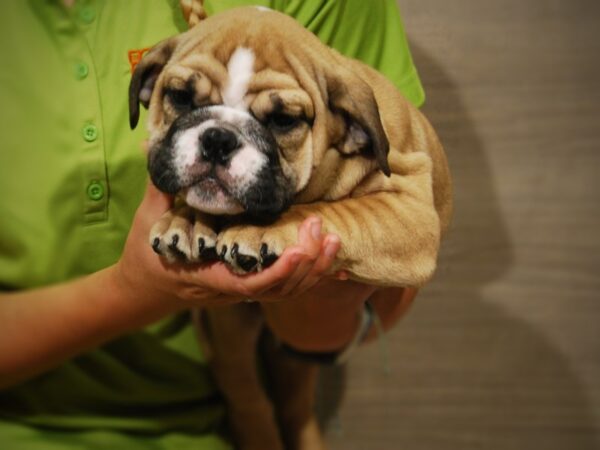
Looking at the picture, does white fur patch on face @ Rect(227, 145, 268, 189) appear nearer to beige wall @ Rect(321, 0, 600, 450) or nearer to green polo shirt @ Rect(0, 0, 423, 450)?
green polo shirt @ Rect(0, 0, 423, 450)

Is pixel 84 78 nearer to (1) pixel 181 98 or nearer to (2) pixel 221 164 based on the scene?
(1) pixel 181 98

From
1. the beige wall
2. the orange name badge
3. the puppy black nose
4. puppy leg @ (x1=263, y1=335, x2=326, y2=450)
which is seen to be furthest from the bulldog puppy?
puppy leg @ (x1=263, y1=335, x2=326, y2=450)

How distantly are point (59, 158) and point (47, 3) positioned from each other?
11.9 inches

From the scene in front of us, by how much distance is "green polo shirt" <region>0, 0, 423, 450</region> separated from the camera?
1479 mm

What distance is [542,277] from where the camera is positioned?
7.70 feet

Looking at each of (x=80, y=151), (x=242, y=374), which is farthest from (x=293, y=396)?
(x=80, y=151)

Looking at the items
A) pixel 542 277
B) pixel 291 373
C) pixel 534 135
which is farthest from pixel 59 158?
pixel 542 277

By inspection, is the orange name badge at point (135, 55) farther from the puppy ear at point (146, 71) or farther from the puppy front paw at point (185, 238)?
the puppy front paw at point (185, 238)

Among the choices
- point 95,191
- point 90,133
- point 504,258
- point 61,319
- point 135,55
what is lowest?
point 504,258

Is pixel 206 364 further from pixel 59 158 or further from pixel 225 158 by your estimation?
pixel 225 158

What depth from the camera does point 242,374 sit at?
6.07ft

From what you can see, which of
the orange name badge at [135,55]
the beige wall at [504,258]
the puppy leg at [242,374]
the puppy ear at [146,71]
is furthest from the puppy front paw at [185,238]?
the beige wall at [504,258]

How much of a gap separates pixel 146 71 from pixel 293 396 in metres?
1.05

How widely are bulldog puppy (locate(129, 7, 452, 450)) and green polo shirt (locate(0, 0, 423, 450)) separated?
17cm
